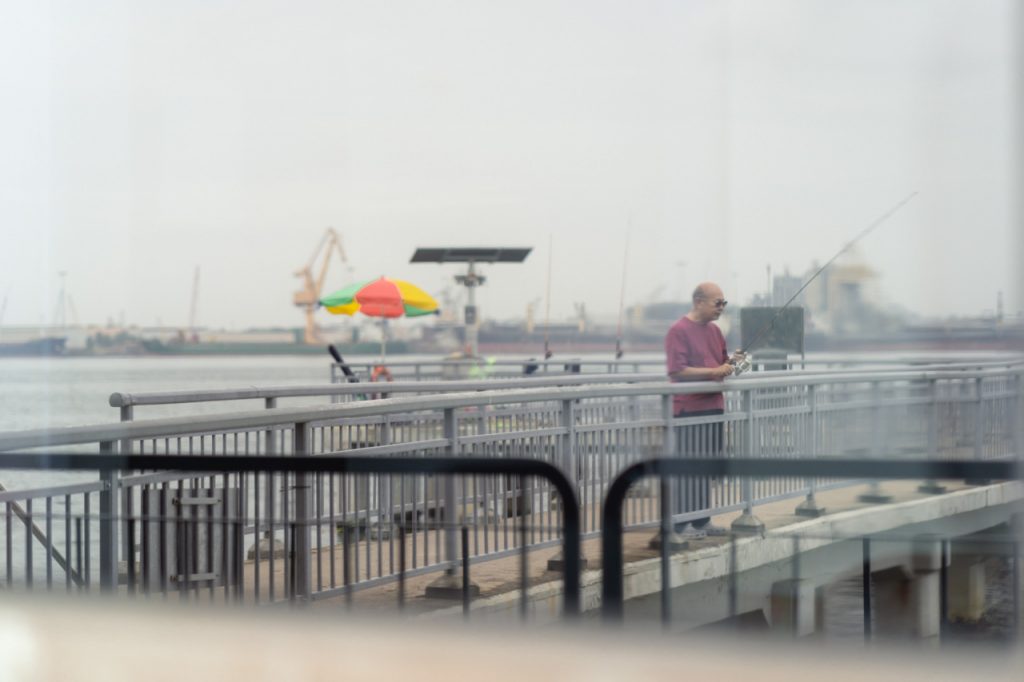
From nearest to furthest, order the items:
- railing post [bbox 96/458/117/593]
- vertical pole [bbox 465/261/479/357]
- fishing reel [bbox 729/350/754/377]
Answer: railing post [bbox 96/458/117/593]
fishing reel [bbox 729/350/754/377]
vertical pole [bbox 465/261/479/357]

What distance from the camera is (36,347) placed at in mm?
9055

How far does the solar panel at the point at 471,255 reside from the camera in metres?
11.0

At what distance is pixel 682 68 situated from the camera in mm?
8453

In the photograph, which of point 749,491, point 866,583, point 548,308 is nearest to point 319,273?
point 548,308

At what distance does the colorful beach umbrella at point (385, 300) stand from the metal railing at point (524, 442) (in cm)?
456

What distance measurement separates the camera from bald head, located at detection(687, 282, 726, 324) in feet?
21.5

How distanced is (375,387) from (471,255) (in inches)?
143

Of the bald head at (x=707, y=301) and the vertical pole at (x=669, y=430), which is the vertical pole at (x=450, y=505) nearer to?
the vertical pole at (x=669, y=430)

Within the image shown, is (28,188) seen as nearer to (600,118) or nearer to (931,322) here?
(600,118)

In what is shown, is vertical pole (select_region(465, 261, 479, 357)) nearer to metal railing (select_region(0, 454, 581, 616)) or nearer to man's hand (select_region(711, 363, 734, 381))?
man's hand (select_region(711, 363, 734, 381))

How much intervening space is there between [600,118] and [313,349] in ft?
13.8

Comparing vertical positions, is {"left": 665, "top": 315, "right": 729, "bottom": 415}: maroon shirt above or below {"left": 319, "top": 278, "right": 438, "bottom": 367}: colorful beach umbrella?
below

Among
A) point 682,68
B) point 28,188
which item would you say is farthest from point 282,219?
point 682,68

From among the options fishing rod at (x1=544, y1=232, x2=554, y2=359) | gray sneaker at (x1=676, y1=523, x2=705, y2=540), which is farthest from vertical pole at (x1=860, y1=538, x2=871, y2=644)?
fishing rod at (x1=544, y1=232, x2=554, y2=359)
